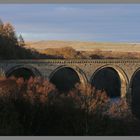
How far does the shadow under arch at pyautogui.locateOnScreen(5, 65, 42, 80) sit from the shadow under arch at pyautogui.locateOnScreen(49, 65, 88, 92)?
817 mm

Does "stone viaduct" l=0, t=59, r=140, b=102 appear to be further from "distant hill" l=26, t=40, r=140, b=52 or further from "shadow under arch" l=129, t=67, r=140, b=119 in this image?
"distant hill" l=26, t=40, r=140, b=52

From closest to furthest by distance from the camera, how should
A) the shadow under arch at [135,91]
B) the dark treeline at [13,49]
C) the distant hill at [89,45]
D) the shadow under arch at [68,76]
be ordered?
the distant hill at [89,45] < the shadow under arch at [135,91] < the shadow under arch at [68,76] < the dark treeline at [13,49]

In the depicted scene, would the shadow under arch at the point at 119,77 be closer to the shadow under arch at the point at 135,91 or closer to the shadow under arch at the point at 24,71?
the shadow under arch at the point at 135,91

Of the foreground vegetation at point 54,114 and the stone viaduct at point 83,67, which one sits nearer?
the foreground vegetation at point 54,114

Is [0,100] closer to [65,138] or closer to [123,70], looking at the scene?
[65,138]

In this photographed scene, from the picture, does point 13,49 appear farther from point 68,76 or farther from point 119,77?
point 119,77

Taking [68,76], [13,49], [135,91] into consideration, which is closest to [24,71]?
[13,49]

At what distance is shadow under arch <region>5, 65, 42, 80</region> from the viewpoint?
923 inches

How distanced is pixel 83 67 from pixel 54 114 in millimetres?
10442

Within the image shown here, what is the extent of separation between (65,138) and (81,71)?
14.9 meters

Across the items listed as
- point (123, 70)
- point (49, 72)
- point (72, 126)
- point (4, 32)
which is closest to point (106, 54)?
point (123, 70)

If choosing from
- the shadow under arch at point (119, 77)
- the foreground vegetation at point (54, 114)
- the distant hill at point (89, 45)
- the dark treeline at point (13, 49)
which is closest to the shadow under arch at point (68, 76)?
the shadow under arch at point (119, 77)

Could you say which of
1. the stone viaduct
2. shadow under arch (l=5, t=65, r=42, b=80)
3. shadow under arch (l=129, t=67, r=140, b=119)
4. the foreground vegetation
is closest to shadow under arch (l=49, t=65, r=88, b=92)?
the stone viaduct

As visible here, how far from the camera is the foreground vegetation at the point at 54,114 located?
13672 millimetres
